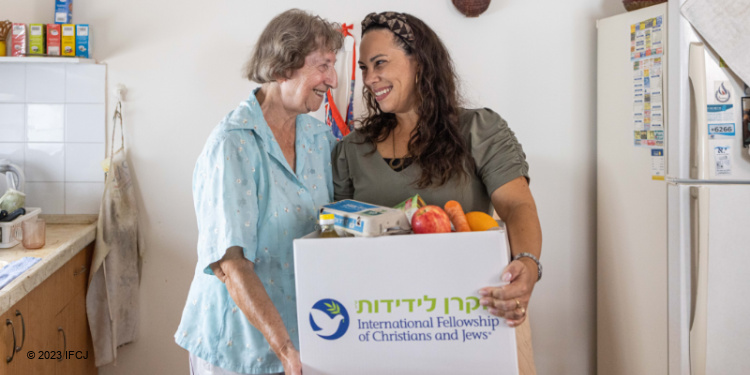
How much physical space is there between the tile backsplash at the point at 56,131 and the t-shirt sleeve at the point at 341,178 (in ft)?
4.01

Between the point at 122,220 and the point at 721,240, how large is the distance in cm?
204

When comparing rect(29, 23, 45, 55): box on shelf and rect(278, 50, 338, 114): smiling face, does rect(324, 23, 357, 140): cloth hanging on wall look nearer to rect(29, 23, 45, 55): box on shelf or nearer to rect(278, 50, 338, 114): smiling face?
rect(278, 50, 338, 114): smiling face

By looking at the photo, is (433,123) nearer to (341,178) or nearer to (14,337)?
(341,178)

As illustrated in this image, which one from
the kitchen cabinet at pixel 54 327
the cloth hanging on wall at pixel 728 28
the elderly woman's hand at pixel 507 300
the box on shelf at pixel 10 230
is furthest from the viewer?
the box on shelf at pixel 10 230

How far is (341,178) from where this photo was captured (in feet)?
5.08

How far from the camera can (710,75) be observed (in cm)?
176

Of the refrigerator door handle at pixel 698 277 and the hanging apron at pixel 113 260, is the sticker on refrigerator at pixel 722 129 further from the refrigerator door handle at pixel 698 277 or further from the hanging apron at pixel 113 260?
the hanging apron at pixel 113 260

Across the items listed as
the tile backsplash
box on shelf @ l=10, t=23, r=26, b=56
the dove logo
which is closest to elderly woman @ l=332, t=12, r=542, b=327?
the dove logo

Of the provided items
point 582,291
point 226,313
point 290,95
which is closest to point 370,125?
point 290,95

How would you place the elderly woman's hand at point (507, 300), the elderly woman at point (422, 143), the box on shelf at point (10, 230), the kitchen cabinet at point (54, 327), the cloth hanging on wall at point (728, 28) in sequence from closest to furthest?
1. the elderly woman's hand at point (507, 300)
2. the elderly woman at point (422, 143)
3. the kitchen cabinet at point (54, 327)
4. the cloth hanging on wall at point (728, 28)
5. the box on shelf at point (10, 230)

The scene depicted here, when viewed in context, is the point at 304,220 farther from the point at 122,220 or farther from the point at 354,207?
the point at 122,220

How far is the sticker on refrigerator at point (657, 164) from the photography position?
78.7 inches

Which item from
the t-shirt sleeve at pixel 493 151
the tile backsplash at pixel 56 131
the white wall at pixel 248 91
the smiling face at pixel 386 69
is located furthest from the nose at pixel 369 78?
the tile backsplash at pixel 56 131

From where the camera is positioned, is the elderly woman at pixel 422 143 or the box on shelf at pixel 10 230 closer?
the elderly woman at pixel 422 143
